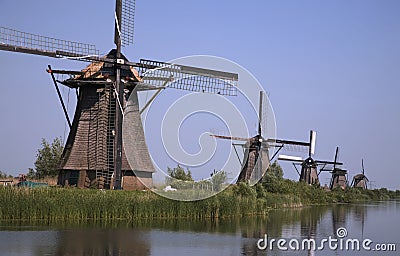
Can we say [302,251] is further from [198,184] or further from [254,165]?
[254,165]

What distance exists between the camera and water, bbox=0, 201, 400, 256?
44.8 feet

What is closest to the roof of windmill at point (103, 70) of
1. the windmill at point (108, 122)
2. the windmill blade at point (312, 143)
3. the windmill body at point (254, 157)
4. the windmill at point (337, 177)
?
the windmill at point (108, 122)

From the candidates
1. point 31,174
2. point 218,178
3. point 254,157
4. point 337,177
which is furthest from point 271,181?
point 337,177

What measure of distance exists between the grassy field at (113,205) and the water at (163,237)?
80 cm

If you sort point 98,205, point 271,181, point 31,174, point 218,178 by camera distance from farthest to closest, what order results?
point 271,181 < point 31,174 < point 218,178 < point 98,205

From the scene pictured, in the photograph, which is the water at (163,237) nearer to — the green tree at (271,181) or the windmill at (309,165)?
the green tree at (271,181)

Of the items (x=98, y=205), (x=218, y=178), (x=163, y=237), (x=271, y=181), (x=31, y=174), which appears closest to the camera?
(x=163, y=237)

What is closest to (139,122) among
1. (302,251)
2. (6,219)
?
(6,219)

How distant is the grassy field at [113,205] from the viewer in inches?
716

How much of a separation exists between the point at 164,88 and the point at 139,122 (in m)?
1.65

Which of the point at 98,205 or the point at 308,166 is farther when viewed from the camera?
the point at 308,166

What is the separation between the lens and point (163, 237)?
16.1 metres

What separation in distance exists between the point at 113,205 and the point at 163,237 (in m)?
4.22

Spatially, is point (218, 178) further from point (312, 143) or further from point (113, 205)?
point (312, 143)
